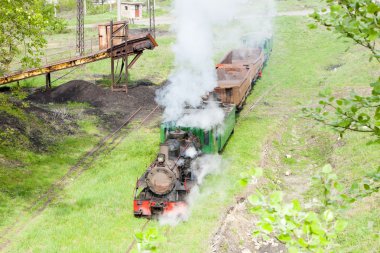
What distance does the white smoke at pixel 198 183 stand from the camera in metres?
14.4

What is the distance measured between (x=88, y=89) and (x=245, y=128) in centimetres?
1135

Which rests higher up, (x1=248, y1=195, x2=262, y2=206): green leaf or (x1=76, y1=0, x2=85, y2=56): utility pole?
(x1=76, y1=0, x2=85, y2=56): utility pole

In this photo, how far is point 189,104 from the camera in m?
18.8

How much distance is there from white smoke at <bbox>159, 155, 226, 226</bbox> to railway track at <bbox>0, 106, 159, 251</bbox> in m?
4.51

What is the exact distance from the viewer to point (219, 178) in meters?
17.2

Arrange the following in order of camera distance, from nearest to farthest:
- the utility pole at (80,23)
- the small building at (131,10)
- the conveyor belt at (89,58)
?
the conveyor belt at (89,58) → the utility pole at (80,23) → the small building at (131,10)

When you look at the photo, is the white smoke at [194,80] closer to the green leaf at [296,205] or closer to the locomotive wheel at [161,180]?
the locomotive wheel at [161,180]

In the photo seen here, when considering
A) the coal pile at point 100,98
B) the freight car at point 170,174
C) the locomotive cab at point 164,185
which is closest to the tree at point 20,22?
the freight car at point 170,174

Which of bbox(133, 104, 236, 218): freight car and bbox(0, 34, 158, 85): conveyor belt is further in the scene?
bbox(0, 34, 158, 85): conveyor belt

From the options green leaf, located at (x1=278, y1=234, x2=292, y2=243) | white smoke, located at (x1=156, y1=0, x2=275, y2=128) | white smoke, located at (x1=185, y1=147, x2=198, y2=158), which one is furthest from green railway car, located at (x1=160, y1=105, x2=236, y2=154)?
green leaf, located at (x1=278, y1=234, x2=292, y2=243)

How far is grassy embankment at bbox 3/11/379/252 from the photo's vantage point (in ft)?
43.5

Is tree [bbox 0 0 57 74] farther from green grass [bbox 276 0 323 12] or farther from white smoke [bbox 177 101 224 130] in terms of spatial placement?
green grass [bbox 276 0 323 12]

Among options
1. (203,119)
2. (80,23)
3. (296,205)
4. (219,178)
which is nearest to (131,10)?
(80,23)

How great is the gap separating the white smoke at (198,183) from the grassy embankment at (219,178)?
0.25 meters
